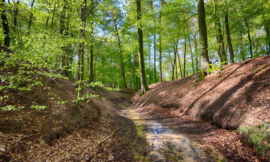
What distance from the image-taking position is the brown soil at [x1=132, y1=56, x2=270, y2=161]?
16.3 feet

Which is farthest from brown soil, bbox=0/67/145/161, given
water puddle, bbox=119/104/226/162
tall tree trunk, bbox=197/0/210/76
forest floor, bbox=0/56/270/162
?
tall tree trunk, bbox=197/0/210/76

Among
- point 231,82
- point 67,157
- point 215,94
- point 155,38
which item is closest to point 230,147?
point 215,94

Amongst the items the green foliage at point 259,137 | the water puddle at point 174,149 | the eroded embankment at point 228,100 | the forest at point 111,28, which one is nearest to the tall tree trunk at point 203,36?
the forest at point 111,28

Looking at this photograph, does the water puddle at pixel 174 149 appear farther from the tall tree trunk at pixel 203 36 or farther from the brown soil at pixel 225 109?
the tall tree trunk at pixel 203 36

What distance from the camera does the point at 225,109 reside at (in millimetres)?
6656

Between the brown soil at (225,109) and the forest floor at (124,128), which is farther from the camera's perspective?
the brown soil at (225,109)

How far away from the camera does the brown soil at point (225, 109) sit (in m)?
4.97

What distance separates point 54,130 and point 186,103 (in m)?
8.38

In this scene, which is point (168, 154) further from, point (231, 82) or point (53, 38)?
point (53, 38)

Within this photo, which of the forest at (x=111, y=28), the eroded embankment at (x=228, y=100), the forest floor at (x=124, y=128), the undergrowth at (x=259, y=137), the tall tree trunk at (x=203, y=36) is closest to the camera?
the undergrowth at (x=259, y=137)

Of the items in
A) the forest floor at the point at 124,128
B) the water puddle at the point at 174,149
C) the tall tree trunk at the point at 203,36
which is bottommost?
the water puddle at the point at 174,149

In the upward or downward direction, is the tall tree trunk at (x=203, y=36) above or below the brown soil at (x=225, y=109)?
above

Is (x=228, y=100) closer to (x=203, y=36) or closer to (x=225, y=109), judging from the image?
(x=225, y=109)

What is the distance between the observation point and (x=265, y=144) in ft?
13.4
